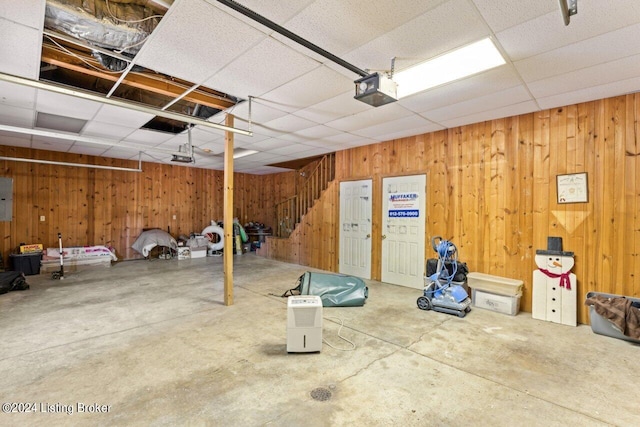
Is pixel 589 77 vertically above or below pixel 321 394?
above

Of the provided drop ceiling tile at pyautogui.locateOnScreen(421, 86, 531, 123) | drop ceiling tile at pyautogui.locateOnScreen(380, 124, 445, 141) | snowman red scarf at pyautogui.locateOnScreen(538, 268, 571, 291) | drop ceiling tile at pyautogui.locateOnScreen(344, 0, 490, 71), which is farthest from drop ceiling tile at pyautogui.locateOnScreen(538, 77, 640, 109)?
snowman red scarf at pyautogui.locateOnScreen(538, 268, 571, 291)

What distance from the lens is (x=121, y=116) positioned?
437 centimetres

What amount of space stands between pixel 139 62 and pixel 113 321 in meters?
3.04

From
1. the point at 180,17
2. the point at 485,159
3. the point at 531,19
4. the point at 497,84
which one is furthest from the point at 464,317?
the point at 180,17

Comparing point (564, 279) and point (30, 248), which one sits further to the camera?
point (30, 248)

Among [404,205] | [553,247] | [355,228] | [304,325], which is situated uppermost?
[404,205]

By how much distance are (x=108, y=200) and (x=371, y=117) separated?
7320 mm

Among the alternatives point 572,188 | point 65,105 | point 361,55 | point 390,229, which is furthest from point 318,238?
point 65,105

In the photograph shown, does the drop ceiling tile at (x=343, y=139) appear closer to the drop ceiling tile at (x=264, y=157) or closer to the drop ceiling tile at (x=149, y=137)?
the drop ceiling tile at (x=264, y=157)

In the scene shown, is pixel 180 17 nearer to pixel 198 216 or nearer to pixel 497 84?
pixel 497 84

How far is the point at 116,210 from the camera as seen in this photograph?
7.81m

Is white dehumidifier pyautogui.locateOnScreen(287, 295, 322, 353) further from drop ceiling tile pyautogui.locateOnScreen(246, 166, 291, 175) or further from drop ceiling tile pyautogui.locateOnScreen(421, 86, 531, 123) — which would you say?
drop ceiling tile pyautogui.locateOnScreen(246, 166, 291, 175)

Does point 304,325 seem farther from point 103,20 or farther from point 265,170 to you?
point 265,170

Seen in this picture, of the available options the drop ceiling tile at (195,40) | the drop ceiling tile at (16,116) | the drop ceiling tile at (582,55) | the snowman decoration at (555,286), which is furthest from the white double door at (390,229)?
the drop ceiling tile at (16,116)
